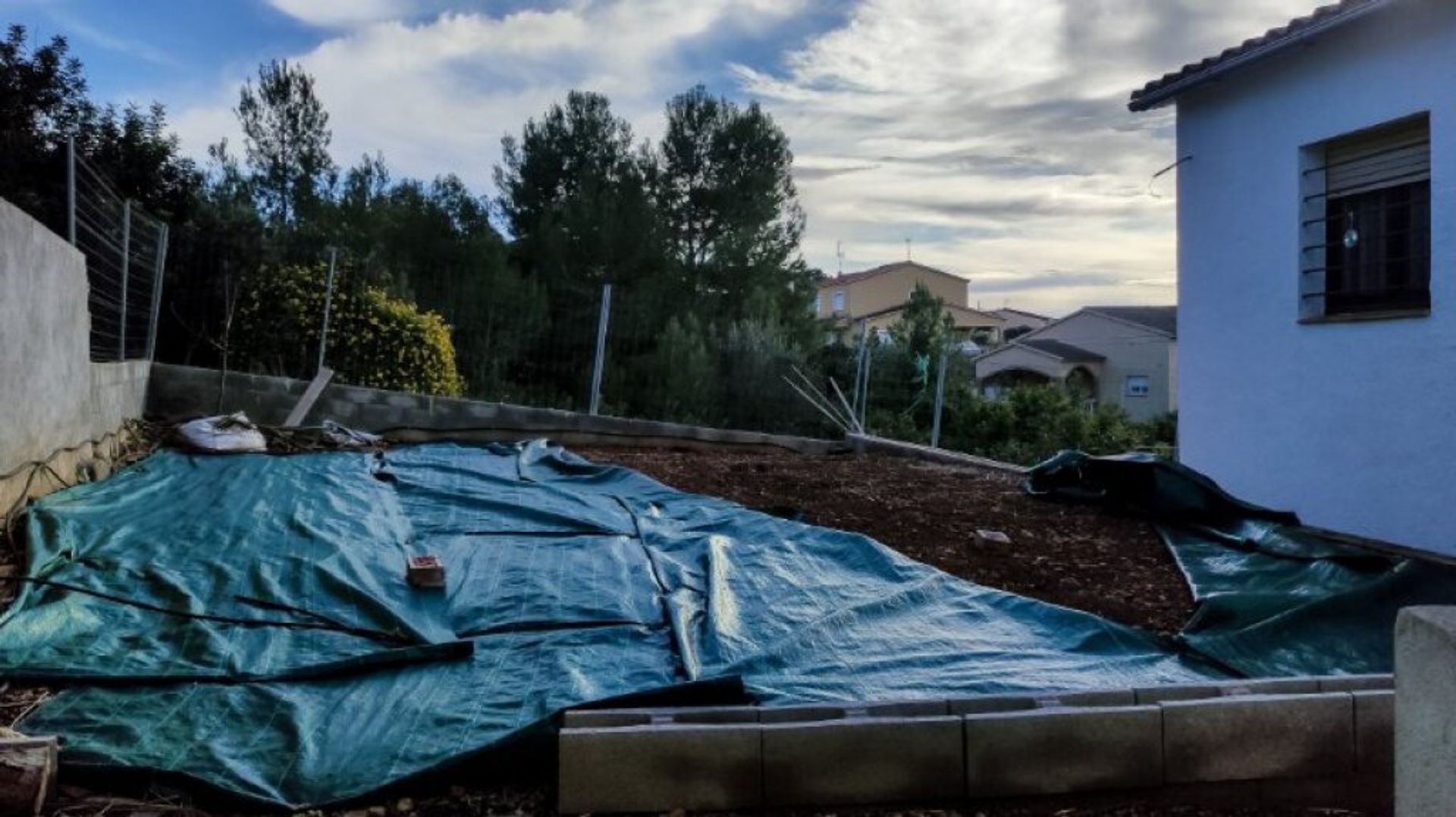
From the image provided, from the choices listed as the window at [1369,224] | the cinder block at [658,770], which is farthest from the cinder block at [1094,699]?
the window at [1369,224]

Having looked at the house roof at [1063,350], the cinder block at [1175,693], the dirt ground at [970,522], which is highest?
the house roof at [1063,350]

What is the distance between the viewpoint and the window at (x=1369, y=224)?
213 inches

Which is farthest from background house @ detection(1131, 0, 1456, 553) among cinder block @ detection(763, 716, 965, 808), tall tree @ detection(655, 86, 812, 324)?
tall tree @ detection(655, 86, 812, 324)

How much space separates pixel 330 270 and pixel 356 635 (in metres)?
5.91

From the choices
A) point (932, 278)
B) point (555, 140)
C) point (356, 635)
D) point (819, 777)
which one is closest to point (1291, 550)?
point (819, 777)

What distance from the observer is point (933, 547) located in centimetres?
456

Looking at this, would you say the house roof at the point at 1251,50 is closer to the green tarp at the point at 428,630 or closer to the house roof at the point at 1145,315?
the green tarp at the point at 428,630

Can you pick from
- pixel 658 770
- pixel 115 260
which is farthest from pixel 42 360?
pixel 658 770

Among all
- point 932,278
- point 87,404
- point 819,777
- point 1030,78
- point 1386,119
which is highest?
point 932,278

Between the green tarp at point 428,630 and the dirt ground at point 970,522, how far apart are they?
19.2 inches

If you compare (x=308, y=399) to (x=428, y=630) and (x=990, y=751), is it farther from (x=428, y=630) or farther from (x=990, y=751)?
(x=990, y=751)

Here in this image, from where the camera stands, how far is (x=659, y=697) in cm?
241

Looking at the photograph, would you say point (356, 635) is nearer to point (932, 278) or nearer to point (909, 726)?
point (909, 726)

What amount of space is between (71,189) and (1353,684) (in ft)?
20.0
